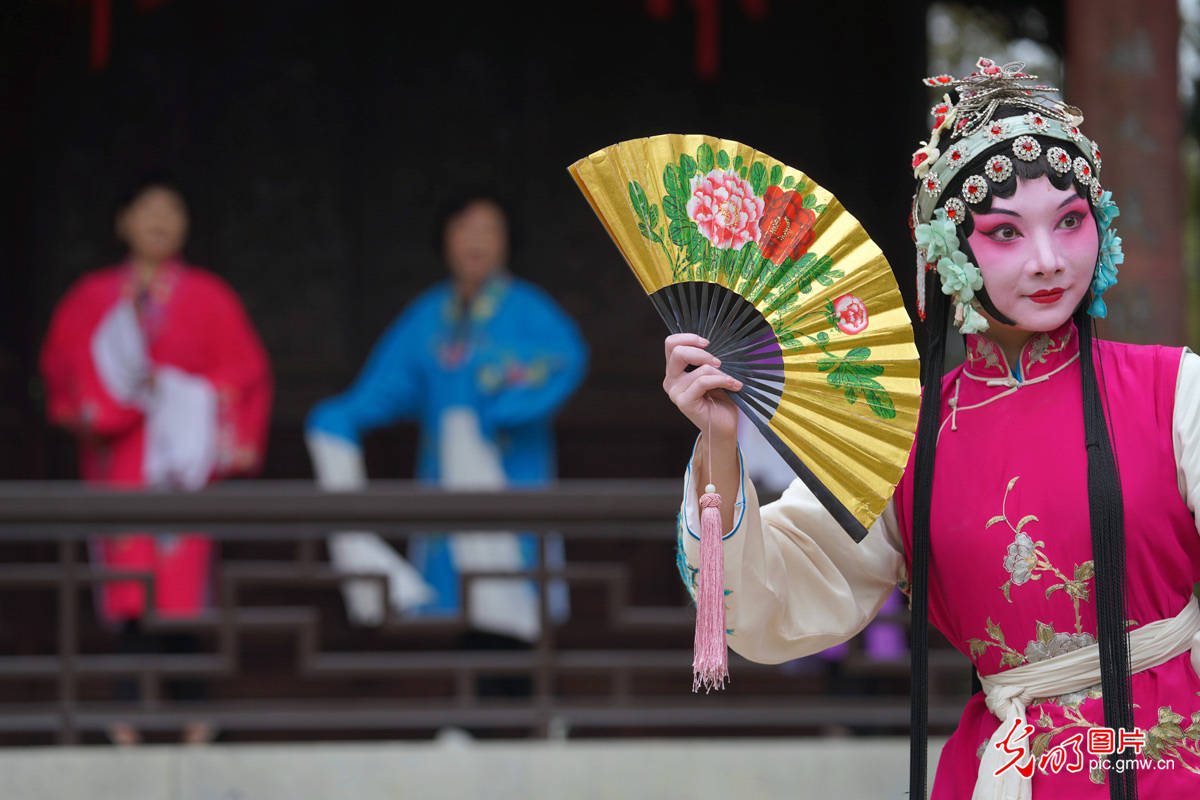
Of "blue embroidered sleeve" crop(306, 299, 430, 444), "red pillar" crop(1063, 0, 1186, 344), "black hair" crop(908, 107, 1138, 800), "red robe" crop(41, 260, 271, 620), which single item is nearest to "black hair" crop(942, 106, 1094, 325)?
"black hair" crop(908, 107, 1138, 800)

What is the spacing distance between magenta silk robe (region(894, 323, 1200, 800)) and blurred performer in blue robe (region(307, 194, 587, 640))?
11.8 ft

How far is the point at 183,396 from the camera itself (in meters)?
5.57

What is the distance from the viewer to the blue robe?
557 cm

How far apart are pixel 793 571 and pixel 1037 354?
1.51 ft

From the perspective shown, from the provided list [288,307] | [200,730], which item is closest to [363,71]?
[288,307]

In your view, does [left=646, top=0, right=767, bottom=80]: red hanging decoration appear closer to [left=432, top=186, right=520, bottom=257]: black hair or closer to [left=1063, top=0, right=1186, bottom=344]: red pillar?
[left=432, top=186, right=520, bottom=257]: black hair

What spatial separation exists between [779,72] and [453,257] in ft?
5.43

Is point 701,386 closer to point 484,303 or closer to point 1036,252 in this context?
point 1036,252

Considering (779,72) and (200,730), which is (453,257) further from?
(200,730)

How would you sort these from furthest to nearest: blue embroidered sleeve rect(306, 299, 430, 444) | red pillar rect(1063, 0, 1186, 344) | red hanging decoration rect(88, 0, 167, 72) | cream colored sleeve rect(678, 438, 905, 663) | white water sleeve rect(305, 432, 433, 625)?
red hanging decoration rect(88, 0, 167, 72) → blue embroidered sleeve rect(306, 299, 430, 444) → white water sleeve rect(305, 432, 433, 625) → red pillar rect(1063, 0, 1186, 344) → cream colored sleeve rect(678, 438, 905, 663)

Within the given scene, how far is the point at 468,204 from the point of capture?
571 cm

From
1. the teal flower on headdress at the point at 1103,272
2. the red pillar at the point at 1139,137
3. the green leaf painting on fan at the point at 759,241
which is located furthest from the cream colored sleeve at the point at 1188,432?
the red pillar at the point at 1139,137

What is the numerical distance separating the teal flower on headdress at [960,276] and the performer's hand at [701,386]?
1.08 ft

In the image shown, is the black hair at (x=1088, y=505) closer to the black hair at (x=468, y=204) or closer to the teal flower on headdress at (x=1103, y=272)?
the teal flower on headdress at (x=1103, y=272)
